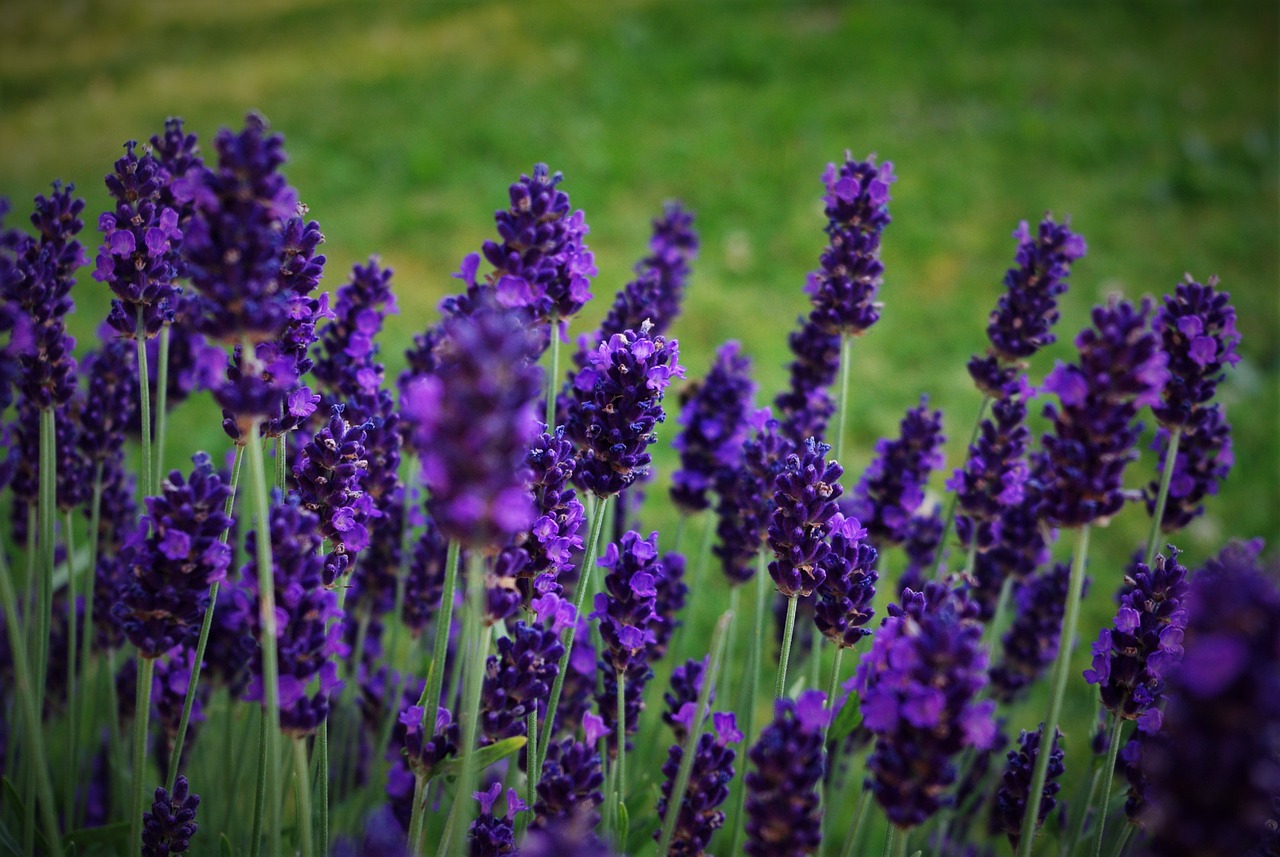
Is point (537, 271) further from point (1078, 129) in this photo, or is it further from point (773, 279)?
point (1078, 129)

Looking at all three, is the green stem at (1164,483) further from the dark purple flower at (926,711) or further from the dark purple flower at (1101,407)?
the dark purple flower at (926,711)

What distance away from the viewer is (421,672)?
256 centimetres

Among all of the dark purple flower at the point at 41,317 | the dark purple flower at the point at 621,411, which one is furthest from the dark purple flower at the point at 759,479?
the dark purple flower at the point at 41,317

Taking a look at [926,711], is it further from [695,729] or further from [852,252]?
[852,252]

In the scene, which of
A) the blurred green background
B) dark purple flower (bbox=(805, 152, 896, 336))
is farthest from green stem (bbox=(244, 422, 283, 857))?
the blurred green background

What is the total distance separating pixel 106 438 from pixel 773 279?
419cm

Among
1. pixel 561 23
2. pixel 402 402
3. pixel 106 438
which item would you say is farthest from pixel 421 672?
pixel 561 23

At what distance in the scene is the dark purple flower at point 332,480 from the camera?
151 centimetres

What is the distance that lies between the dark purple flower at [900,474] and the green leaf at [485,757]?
3.26 feet

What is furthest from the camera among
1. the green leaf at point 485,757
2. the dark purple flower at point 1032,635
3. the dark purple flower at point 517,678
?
the dark purple flower at point 1032,635

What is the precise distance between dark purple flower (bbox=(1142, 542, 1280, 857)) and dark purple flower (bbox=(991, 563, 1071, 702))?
1.22m

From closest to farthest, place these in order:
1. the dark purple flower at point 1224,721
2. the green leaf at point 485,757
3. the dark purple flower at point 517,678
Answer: the dark purple flower at point 1224,721 → the green leaf at point 485,757 → the dark purple flower at point 517,678

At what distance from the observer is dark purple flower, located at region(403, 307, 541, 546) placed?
103 cm

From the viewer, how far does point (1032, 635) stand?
7.53ft
